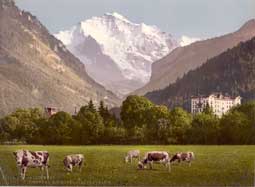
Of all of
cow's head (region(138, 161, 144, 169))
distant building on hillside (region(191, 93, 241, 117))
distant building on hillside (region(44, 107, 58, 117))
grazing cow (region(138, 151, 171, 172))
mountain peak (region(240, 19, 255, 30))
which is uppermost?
mountain peak (region(240, 19, 255, 30))

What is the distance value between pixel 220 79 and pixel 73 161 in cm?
148

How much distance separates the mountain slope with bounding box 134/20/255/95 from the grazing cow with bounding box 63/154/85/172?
31.0 inches

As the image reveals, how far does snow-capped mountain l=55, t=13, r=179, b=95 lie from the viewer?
694 centimetres

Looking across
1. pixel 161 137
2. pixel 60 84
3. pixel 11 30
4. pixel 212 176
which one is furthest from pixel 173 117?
pixel 11 30

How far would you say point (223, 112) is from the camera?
22.0 feet

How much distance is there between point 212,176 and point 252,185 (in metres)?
0.35

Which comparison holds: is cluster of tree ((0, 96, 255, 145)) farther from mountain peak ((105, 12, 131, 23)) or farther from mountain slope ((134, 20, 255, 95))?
mountain peak ((105, 12, 131, 23))

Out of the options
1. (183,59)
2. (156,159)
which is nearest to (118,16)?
(183,59)

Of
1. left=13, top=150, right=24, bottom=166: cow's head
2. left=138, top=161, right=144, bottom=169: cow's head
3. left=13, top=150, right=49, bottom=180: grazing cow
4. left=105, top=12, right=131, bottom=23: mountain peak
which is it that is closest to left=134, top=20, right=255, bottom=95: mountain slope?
left=105, top=12, right=131, bottom=23: mountain peak

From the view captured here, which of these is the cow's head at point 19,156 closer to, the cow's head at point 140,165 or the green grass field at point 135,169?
the green grass field at point 135,169

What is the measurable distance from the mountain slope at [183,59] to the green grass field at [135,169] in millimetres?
612

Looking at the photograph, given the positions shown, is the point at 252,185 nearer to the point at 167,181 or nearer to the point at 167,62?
the point at 167,181

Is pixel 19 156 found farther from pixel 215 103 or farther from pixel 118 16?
pixel 215 103

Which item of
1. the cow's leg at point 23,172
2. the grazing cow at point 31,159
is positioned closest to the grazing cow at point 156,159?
the grazing cow at point 31,159
